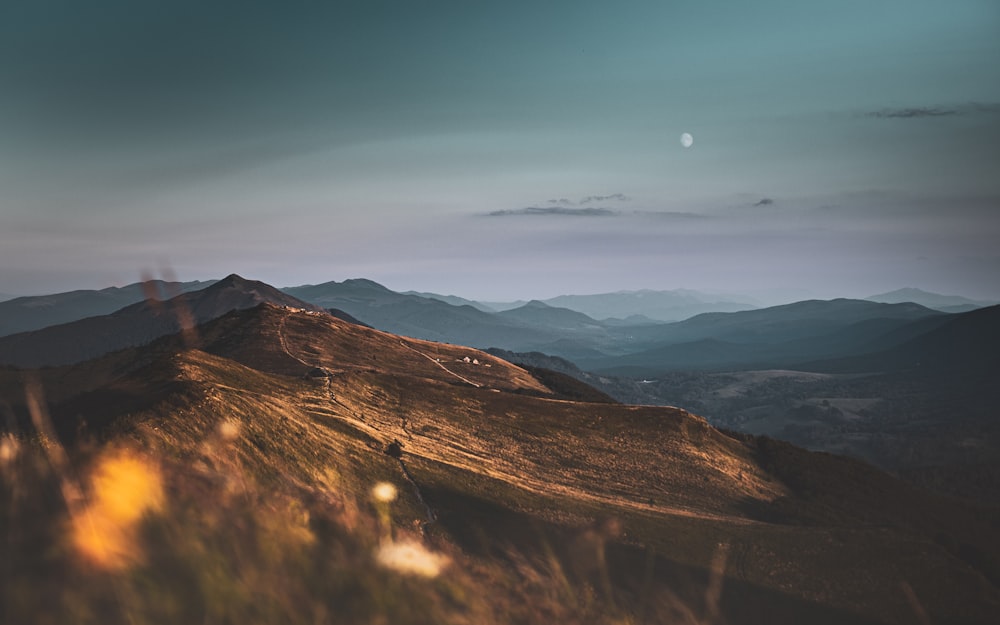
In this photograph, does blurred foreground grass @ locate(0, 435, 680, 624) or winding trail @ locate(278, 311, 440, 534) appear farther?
winding trail @ locate(278, 311, 440, 534)

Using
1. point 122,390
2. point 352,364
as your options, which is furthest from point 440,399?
point 122,390

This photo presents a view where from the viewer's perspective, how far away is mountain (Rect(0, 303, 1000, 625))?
4805mm

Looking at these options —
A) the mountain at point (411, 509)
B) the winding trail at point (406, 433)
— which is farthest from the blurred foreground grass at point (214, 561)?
the winding trail at point (406, 433)

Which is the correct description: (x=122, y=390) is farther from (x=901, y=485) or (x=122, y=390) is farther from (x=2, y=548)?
(x=901, y=485)

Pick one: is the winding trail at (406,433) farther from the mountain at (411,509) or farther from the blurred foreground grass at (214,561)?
the blurred foreground grass at (214,561)

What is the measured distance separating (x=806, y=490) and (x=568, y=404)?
56.8 meters

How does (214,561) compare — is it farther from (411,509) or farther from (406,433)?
(406,433)

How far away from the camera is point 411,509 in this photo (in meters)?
64.9

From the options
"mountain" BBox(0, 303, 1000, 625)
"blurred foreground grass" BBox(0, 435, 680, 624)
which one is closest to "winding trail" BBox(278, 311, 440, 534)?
"mountain" BBox(0, 303, 1000, 625)

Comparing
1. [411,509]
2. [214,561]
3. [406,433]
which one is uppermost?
[214,561]

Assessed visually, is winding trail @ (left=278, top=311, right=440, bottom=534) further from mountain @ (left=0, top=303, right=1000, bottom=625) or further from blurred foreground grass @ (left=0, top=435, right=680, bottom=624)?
blurred foreground grass @ (left=0, top=435, right=680, bottom=624)

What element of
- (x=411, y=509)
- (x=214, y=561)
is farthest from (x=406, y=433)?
(x=214, y=561)

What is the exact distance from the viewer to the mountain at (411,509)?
15.8 feet

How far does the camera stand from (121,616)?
4207 mm
